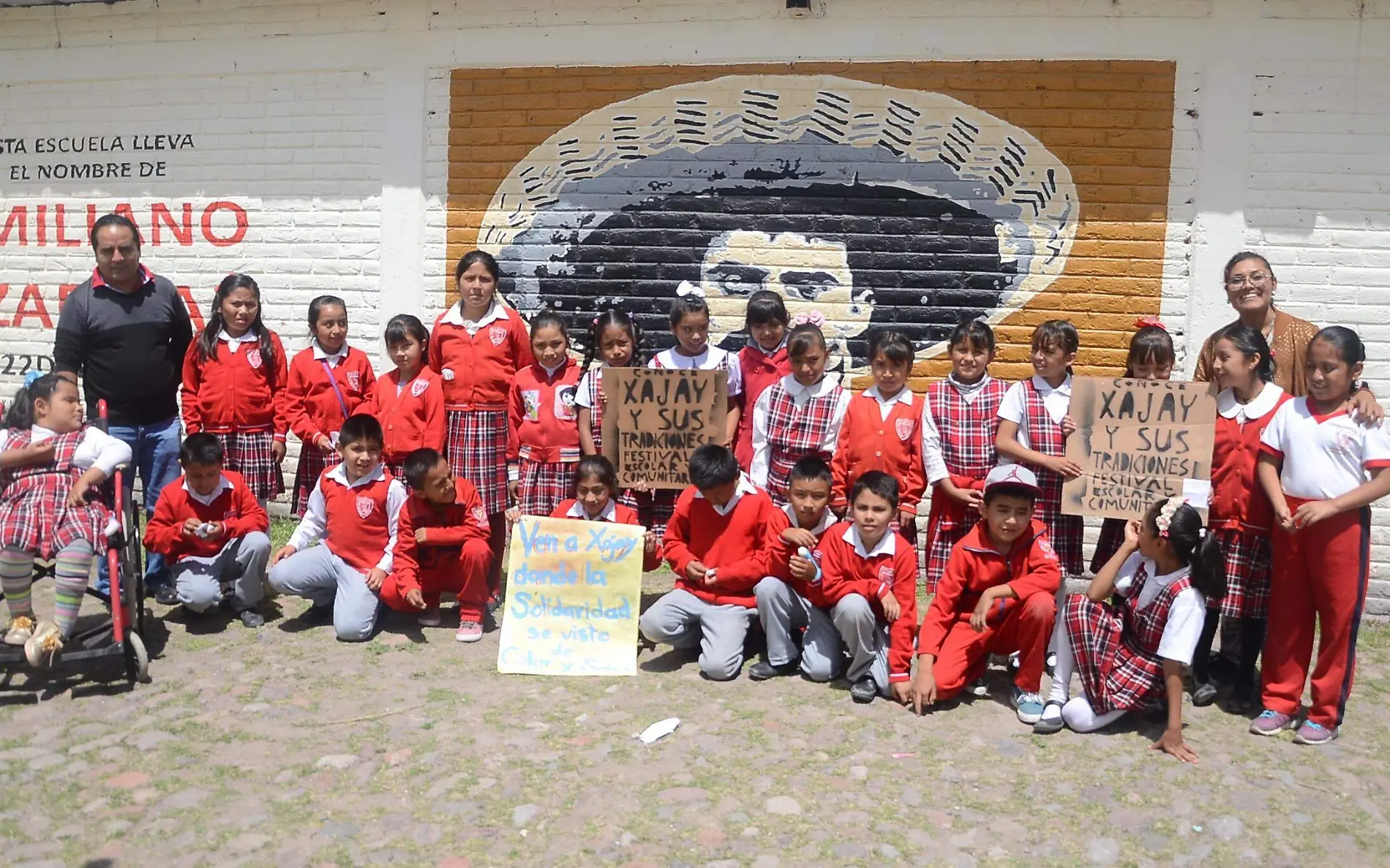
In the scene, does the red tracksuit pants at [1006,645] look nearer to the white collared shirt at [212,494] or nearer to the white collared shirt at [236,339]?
the white collared shirt at [212,494]

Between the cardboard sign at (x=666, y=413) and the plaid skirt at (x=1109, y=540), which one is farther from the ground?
the cardboard sign at (x=666, y=413)

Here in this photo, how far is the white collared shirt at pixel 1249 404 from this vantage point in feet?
15.3

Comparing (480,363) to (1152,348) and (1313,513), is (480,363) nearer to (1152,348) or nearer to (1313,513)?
(1152,348)

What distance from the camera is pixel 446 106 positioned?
7.38m

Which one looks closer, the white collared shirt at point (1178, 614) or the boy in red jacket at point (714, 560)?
the white collared shirt at point (1178, 614)

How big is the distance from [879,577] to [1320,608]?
1696mm

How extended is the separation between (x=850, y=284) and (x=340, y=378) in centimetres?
305

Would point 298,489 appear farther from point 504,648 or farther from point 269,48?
point 269,48

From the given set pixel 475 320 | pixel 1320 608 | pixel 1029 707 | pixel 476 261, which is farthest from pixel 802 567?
pixel 476 261

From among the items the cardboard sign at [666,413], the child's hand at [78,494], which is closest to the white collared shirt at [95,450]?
the child's hand at [78,494]

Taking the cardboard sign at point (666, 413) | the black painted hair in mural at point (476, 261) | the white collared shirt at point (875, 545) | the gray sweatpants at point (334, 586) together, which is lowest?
the gray sweatpants at point (334, 586)

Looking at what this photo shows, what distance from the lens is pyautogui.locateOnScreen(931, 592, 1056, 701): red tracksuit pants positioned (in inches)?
179

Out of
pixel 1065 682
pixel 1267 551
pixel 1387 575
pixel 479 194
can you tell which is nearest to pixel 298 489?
pixel 479 194

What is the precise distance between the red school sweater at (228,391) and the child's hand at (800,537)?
280cm
